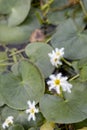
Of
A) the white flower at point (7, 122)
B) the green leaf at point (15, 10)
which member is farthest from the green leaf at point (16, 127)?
the green leaf at point (15, 10)

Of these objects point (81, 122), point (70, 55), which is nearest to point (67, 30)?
point (70, 55)

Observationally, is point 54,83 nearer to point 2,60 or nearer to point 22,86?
point 22,86

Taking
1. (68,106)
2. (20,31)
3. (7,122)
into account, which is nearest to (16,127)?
(7,122)

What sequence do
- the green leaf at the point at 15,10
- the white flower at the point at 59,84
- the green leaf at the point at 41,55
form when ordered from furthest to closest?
the green leaf at the point at 15,10 < the green leaf at the point at 41,55 < the white flower at the point at 59,84

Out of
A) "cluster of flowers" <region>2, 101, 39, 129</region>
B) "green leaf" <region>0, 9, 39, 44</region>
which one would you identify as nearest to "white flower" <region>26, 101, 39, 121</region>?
"cluster of flowers" <region>2, 101, 39, 129</region>

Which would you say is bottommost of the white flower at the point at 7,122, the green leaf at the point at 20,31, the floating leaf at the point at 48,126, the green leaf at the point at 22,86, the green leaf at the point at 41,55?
the floating leaf at the point at 48,126

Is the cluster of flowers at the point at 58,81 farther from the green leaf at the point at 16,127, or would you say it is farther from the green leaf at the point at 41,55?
the green leaf at the point at 16,127

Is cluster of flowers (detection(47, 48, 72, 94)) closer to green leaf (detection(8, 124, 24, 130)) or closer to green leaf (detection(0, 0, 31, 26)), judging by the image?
green leaf (detection(8, 124, 24, 130))
